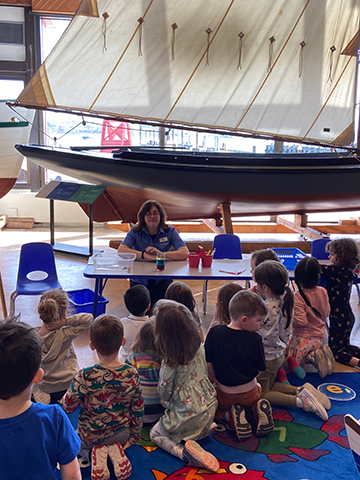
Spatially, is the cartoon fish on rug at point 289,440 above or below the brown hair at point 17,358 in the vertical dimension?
below

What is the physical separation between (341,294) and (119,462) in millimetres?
1982

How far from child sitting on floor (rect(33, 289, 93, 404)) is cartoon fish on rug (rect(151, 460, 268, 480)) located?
77 cm

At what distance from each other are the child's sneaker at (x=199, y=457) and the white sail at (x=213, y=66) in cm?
404

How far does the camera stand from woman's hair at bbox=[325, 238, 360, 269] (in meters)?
3.32

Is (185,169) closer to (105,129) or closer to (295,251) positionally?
(295,251)

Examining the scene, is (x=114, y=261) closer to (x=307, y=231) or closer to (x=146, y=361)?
(x=146, y=361)

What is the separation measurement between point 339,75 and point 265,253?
3.33 metres

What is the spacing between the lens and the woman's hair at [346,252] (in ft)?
10.9

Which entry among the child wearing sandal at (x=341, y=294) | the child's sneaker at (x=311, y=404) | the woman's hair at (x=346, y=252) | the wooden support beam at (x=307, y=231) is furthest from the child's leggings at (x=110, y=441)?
the wooden support beam at (x=307, y=231)

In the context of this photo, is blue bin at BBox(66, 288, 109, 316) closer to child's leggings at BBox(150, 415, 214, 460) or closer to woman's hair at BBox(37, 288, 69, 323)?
woman's hair at BBox(37, 288, 69, 323)

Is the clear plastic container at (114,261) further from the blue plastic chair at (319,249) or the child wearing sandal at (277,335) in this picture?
the blue plastic chair at (319,249)

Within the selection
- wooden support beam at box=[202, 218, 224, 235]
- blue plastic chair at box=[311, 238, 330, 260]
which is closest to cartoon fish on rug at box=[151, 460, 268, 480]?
blue plastic chair at box=[311, 238, 330, 260]

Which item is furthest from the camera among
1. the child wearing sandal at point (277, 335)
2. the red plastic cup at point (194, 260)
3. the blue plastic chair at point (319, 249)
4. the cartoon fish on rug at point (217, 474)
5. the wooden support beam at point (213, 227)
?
the wooden support beam at point (213, 227)

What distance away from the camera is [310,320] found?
10.5ft
